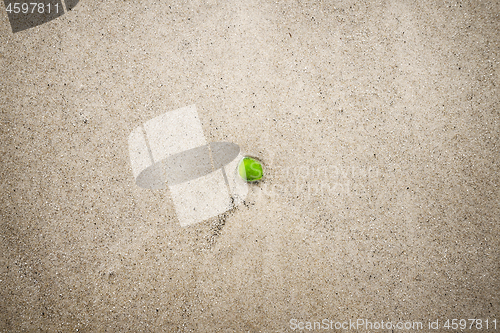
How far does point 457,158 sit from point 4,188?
8.66 ft

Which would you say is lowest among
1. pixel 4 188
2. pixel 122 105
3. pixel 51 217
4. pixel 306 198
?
pixel 306 198

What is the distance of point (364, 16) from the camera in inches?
71.5

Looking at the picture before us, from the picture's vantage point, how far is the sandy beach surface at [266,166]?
1.79 m

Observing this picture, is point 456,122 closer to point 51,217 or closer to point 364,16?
point 364,16

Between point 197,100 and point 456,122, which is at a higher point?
point 197,100

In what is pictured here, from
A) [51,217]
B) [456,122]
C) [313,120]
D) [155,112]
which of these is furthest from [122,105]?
[456,122]

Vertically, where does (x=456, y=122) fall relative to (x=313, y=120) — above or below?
below

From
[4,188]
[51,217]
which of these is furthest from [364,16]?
[4,188]

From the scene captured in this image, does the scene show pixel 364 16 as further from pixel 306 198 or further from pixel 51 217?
pixel 51 217

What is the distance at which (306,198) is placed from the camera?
5.94 ft

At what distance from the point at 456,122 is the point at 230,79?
1347 mm

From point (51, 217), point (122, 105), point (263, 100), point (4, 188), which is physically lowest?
point (51, 217)

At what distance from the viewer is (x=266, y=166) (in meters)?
1.81

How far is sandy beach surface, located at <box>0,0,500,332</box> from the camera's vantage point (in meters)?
1.79
